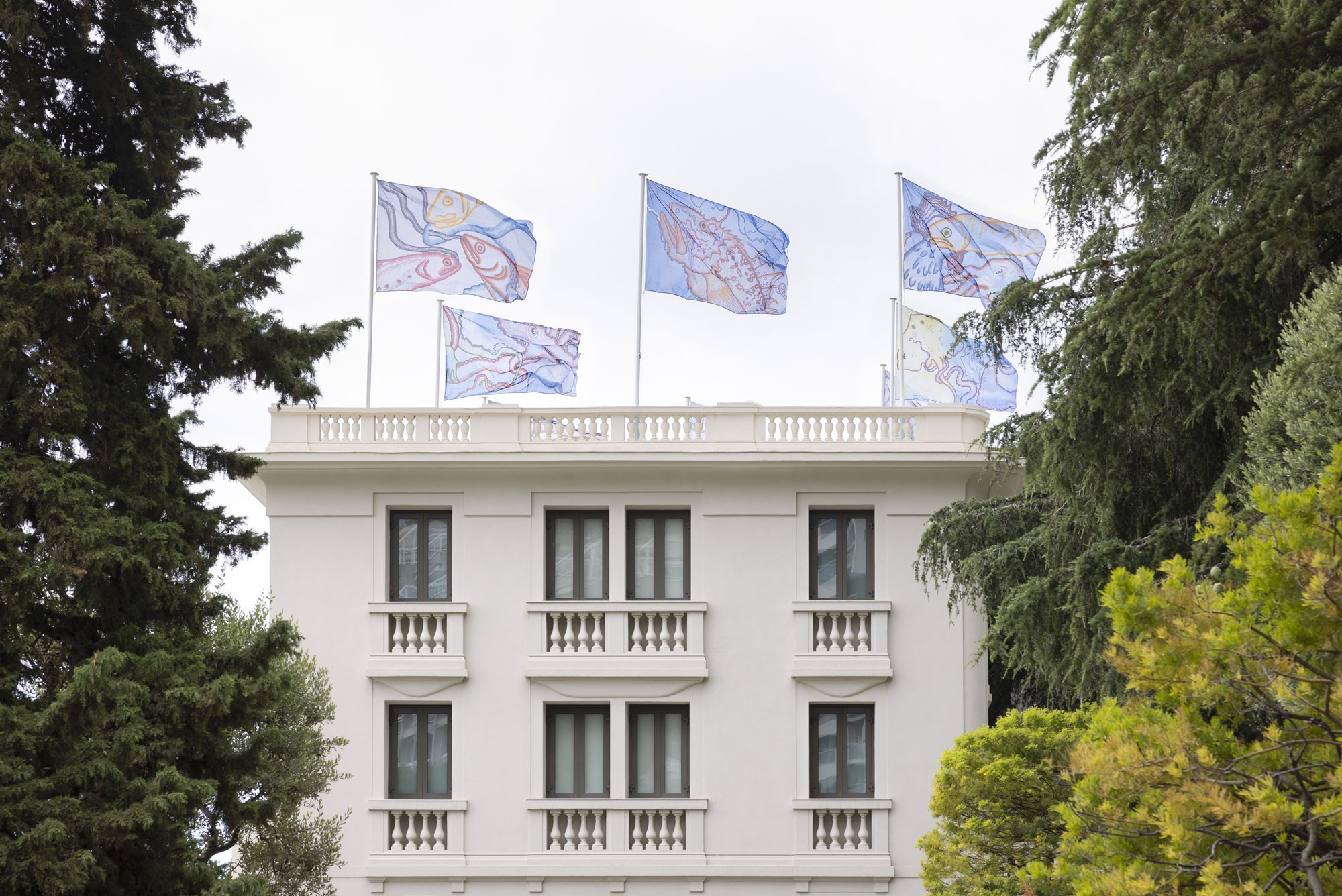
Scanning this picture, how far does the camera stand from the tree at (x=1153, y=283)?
39.1 ft

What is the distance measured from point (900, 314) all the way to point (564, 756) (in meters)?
9.02

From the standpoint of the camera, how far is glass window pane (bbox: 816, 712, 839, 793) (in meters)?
23.6

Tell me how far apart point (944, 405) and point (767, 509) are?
125 inches

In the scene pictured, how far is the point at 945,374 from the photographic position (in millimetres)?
27984

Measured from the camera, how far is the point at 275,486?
78.5 ft

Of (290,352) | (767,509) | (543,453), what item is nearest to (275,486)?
(543,453)


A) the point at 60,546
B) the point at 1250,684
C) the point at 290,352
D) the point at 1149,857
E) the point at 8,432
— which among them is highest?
the point at 290,352

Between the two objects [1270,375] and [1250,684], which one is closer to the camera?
[1250,684]

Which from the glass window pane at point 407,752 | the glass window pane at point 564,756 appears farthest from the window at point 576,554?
the glass window pane at point 407,752

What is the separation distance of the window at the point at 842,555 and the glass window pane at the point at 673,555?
2065mm

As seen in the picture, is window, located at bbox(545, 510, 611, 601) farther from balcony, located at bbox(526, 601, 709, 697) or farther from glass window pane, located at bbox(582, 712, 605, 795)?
glass window pane, located at bbox(582, 712, 605, 795)

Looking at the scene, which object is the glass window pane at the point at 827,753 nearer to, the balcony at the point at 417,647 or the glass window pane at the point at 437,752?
the balcony at the point at 417,647

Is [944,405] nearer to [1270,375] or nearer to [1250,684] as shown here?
[1270,375]

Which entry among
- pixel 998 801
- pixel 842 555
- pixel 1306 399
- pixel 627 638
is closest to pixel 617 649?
pixel 627 638
